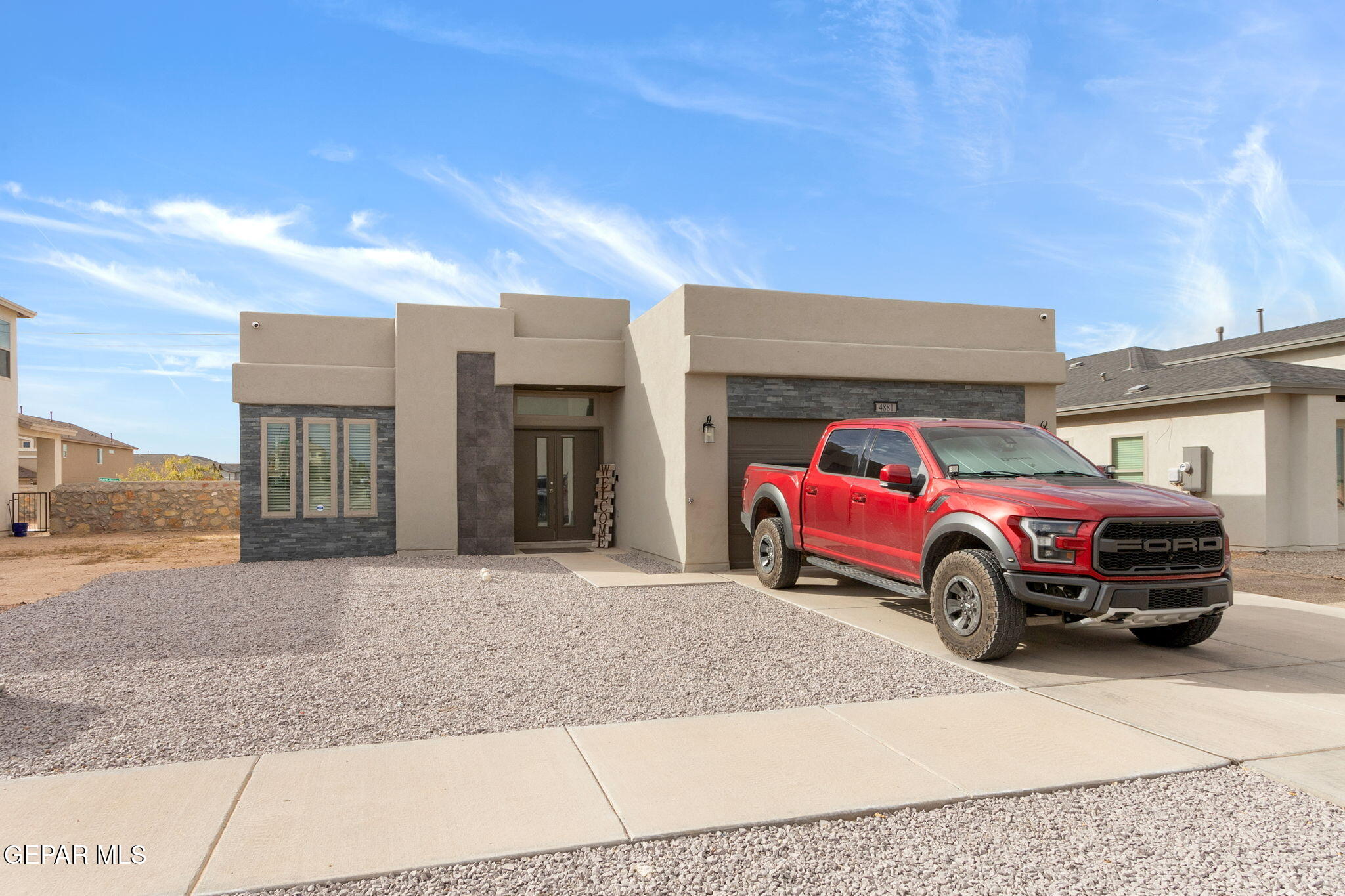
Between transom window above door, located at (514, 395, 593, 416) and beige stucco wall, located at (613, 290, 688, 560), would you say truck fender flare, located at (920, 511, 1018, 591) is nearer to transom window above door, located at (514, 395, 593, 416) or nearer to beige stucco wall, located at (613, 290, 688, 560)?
beige stucco wall, located at (613, 290, 688, 560)

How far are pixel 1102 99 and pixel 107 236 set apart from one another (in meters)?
22.3

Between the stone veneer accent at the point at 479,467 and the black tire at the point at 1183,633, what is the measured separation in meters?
10.1

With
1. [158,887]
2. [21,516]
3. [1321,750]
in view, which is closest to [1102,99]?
[1321,750]

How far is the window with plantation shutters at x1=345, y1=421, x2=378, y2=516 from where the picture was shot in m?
14.1

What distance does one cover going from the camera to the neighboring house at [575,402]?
11703mm

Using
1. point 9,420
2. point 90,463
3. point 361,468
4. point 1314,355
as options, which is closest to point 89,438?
point 90,463

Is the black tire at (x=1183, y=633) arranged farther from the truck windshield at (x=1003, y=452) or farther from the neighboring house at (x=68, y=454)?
the neighboring house at (x=68, y=454)

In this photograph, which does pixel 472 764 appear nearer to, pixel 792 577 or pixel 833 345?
pixel 792 577

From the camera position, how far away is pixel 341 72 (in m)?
12.5

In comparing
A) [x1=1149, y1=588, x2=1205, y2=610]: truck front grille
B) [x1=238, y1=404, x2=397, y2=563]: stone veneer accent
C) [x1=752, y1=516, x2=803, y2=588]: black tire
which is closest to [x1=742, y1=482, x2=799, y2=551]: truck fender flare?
[x1=752, y1=516, x2=803, y2=588]: black tire

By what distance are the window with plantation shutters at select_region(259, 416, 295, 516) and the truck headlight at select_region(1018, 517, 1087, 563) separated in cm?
1237

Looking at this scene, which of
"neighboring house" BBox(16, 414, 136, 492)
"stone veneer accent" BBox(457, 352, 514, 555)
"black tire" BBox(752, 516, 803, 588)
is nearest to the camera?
"black tire" BBox(752, 516, 803, 588)

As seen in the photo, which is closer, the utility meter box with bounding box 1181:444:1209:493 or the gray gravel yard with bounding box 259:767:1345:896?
the gray gravel yard with bounding box 259:767:1345:896

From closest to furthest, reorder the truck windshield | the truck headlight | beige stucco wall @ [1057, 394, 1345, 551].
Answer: the truck headlight, the truck windshield, beige stucco wall @ [1057, 394, 1345, 551]
